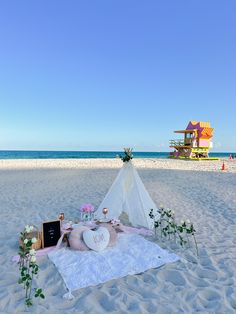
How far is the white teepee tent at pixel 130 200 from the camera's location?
5.71 metres

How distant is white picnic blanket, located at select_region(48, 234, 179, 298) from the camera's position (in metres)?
3.44

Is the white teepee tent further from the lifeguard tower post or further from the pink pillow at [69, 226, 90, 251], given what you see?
the lifeguard tower post

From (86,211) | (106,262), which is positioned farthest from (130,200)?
(106,262)

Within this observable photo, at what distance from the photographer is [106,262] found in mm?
3875

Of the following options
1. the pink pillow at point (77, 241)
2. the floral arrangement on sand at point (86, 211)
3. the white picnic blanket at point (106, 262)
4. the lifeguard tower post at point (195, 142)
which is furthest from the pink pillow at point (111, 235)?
the lifeguard tower post at point (195, 142)

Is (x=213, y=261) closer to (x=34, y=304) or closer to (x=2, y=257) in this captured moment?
(x=34, y=304)

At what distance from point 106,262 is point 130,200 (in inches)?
86.9

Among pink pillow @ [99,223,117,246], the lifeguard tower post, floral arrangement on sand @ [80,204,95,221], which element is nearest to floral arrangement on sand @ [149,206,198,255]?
pink pillow @ [99,223,117,246]

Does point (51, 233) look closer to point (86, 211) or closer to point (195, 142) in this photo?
point (86, 211)

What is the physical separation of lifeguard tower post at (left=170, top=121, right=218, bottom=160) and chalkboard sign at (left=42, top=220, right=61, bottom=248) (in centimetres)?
3260

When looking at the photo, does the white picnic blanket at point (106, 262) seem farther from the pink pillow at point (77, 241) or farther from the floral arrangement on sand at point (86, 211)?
the floral arrangement on sand at point (86, 211)

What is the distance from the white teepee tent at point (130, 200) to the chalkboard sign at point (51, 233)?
5.55 feet

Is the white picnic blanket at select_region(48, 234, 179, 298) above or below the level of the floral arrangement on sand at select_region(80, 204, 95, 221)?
below

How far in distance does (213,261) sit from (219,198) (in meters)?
5.97
